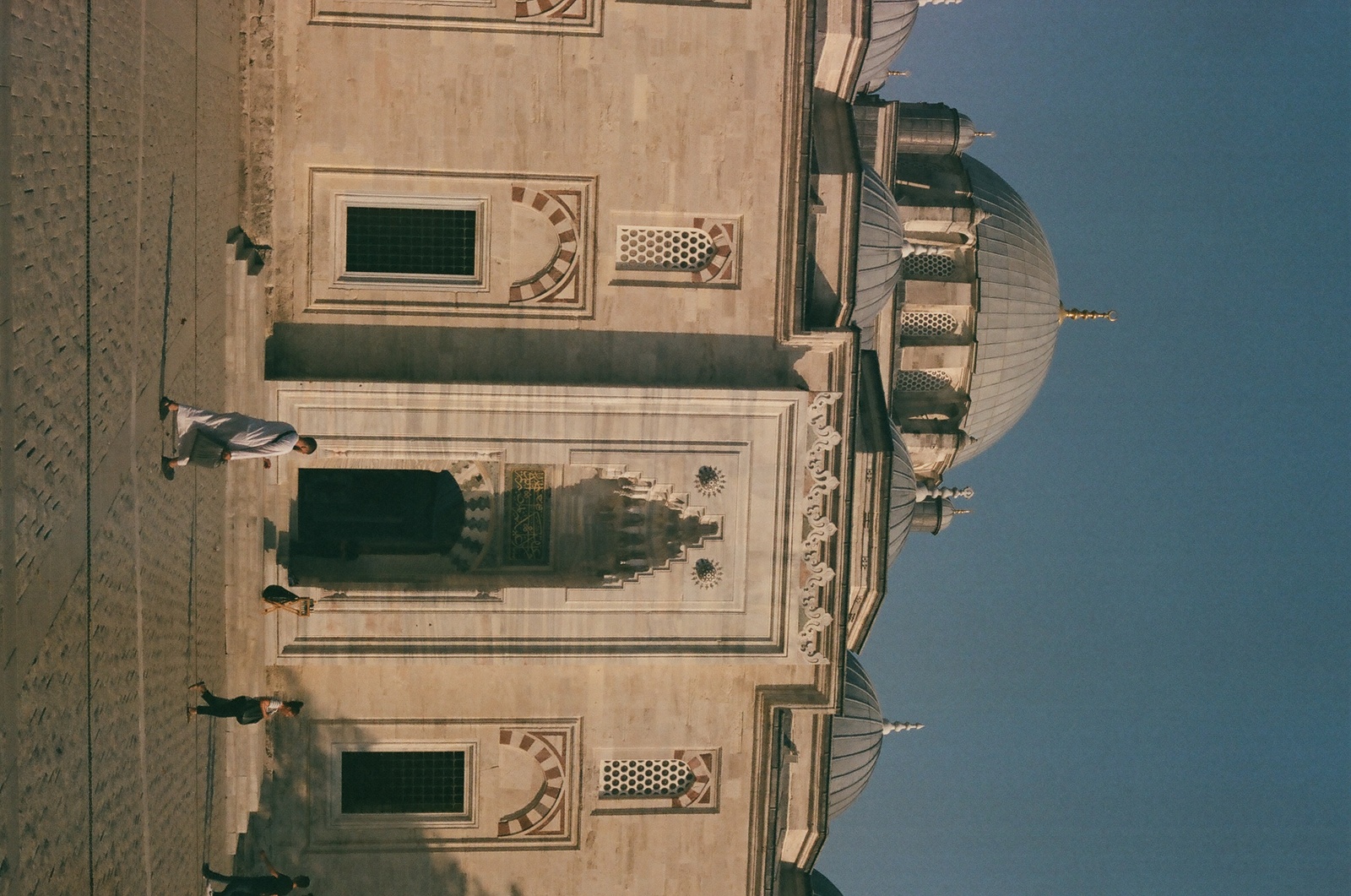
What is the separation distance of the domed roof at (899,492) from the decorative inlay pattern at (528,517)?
4092 millimetres

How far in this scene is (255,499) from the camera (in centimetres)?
1103

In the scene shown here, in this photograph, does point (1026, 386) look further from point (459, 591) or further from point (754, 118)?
point (459, 591)

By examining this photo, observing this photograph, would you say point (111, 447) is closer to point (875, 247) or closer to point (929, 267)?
point (875, 247)

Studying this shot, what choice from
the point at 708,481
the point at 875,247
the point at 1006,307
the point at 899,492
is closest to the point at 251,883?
the point at 708,481

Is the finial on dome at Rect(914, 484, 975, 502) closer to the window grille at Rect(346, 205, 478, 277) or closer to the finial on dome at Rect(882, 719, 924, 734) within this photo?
the finial on dome at Rect(882, 719, 924, 734)

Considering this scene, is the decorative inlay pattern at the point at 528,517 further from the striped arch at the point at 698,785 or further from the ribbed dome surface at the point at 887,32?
the ribbed dome surface at the point at 887,32

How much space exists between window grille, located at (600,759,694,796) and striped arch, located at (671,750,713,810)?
39 millimetres

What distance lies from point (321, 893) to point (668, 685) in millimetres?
4019

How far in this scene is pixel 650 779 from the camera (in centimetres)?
1245

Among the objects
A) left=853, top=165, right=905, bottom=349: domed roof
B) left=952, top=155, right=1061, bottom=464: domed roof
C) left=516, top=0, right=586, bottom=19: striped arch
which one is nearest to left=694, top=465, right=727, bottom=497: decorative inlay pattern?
left=853, top=165, right=905, bottom=349: domed roof

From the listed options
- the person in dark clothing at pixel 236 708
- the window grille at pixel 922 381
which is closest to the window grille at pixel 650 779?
the person in dark clothing at pixel 236 708

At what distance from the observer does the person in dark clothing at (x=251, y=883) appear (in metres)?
10.1

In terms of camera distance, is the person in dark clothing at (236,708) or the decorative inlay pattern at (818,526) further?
the decorative inlay pattern at (818,526)

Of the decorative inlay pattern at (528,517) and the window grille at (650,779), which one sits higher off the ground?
the decorative inlay pattern at (528,517)
